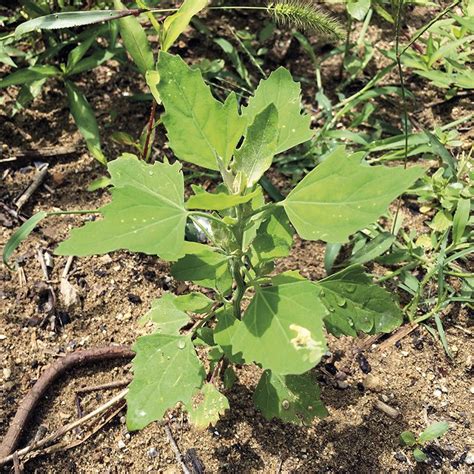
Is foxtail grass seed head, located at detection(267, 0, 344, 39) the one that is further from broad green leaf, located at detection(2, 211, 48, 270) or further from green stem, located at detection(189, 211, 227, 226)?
broad green leaf, located at detection(2, 211, 48, 270)

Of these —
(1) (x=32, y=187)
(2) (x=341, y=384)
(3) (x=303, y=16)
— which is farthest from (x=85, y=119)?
(2) (x=341, y=384)

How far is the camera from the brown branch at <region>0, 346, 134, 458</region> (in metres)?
2.13

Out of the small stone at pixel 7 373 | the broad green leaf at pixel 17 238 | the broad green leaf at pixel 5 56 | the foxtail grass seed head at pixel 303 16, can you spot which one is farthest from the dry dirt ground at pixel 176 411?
the foxtail grass seed head at pixel 303 16

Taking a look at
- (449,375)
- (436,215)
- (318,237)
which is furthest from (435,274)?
(318,237)

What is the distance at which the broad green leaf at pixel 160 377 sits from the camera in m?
1.69

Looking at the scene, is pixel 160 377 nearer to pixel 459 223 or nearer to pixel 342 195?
pixel 342 195

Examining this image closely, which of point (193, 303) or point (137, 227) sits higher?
point (137, 227)

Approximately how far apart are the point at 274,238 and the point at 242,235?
12cm

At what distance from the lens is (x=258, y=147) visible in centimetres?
170

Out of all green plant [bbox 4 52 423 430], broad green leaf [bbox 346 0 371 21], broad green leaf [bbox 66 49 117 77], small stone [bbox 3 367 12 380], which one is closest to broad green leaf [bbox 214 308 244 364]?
green plant [bbox 4 52 423 430]

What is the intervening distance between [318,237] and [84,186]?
5.32 feet

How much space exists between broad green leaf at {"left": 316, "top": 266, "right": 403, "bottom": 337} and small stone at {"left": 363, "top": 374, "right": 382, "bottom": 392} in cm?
48

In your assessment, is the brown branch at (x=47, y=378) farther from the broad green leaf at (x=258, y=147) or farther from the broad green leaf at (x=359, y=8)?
the broad green leaf at (x=359, y=8)

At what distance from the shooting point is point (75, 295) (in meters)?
2.51
